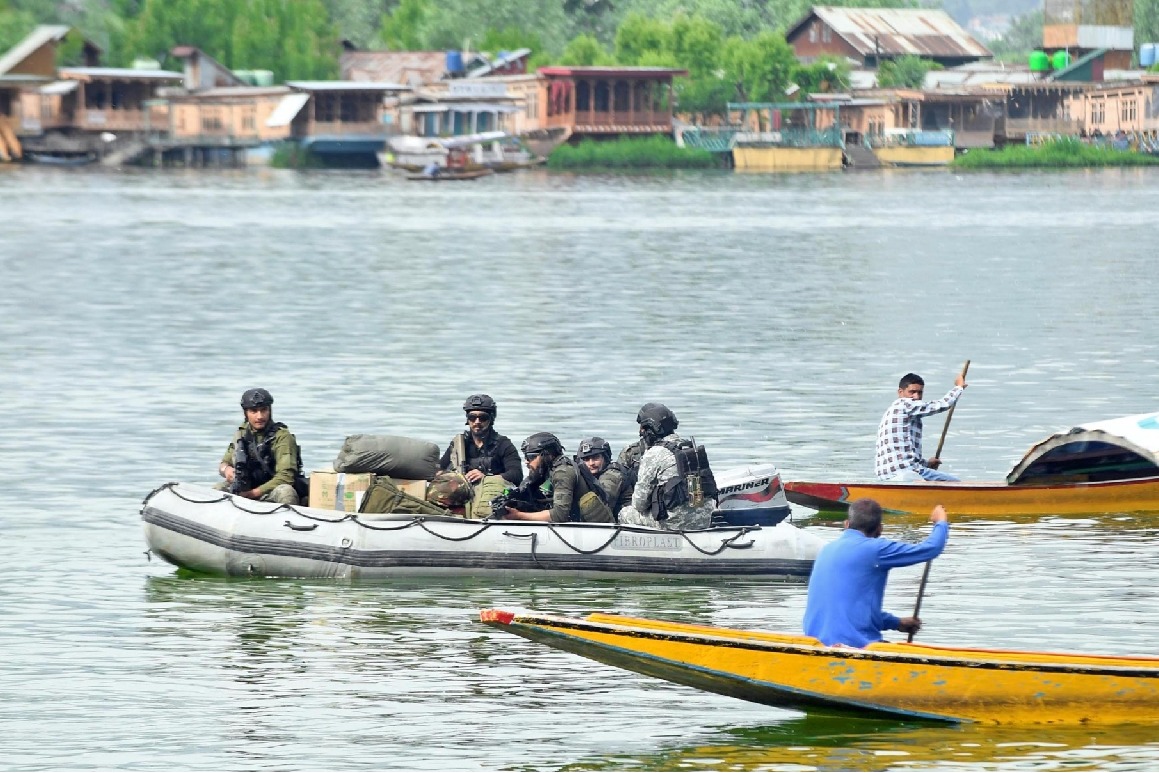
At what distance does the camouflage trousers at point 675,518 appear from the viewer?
19312 mm

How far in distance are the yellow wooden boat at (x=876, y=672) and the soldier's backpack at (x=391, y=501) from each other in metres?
5.13

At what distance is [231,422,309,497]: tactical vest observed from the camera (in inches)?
788

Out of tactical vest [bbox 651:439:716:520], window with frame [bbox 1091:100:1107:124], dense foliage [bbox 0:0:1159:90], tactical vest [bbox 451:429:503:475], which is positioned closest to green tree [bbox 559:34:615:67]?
dense foliage [bbox 0:0:1159:90]

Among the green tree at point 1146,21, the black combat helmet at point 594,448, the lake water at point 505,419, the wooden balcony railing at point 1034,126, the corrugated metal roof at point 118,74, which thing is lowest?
the lake water at point 505,419

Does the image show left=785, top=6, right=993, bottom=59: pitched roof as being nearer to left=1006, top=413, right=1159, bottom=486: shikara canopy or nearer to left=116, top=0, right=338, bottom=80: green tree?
left=116, top=0, right=338, bottom=80: green tree

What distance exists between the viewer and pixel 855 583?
14.0 meters

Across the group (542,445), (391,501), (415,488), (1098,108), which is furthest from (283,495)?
(1098,108)

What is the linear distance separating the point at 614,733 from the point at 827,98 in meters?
134

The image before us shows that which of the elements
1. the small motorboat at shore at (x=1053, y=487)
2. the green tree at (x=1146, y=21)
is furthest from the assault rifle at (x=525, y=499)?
the green tree at (x=1146, y=21)

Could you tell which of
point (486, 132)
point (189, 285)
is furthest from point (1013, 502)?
point (486, 132)

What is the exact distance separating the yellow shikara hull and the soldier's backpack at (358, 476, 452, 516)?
5257 mm

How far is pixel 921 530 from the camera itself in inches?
890

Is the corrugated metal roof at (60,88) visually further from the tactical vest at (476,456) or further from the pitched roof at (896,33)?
the tactical vest at (476,456)

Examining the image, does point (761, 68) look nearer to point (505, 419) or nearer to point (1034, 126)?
point (1034, 126)
